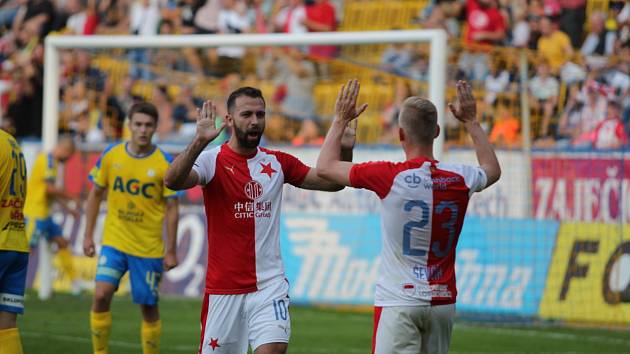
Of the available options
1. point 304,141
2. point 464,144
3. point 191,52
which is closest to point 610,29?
point 464,144

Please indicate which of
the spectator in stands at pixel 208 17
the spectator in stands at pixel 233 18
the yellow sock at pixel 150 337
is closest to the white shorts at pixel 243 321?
the yellow sock at pixel 150 337

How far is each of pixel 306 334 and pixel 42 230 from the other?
509 cm

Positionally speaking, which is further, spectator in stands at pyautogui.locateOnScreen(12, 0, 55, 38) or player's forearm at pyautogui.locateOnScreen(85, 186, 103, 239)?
spectator in stands at pyautogui.locateOnScreen(12, 0, 55, 38)

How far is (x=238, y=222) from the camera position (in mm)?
7844

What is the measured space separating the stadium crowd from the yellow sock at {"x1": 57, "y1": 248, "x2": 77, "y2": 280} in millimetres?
2741

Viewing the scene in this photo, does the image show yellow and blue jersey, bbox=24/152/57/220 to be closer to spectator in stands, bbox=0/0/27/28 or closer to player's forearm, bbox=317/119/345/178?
spectator in stands, bbox=0/0/27/28

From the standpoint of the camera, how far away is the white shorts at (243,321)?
25.0 ft

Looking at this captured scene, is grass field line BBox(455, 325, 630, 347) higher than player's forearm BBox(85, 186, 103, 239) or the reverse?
the reverse

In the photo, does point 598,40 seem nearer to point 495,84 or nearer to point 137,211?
point 495,84

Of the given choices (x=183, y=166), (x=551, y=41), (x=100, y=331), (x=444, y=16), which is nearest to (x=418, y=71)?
(x=551, y=41)

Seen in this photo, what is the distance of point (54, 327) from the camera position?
45.5 feet

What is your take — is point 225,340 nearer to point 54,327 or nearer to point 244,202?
point 244,202

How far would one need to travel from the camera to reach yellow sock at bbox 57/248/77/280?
17.1 metres

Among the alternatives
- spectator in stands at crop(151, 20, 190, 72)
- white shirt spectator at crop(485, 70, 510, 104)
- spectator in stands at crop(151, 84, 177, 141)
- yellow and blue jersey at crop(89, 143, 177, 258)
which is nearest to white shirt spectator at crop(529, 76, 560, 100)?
white shirt spectator at crop(485, 70, 510, 104)
